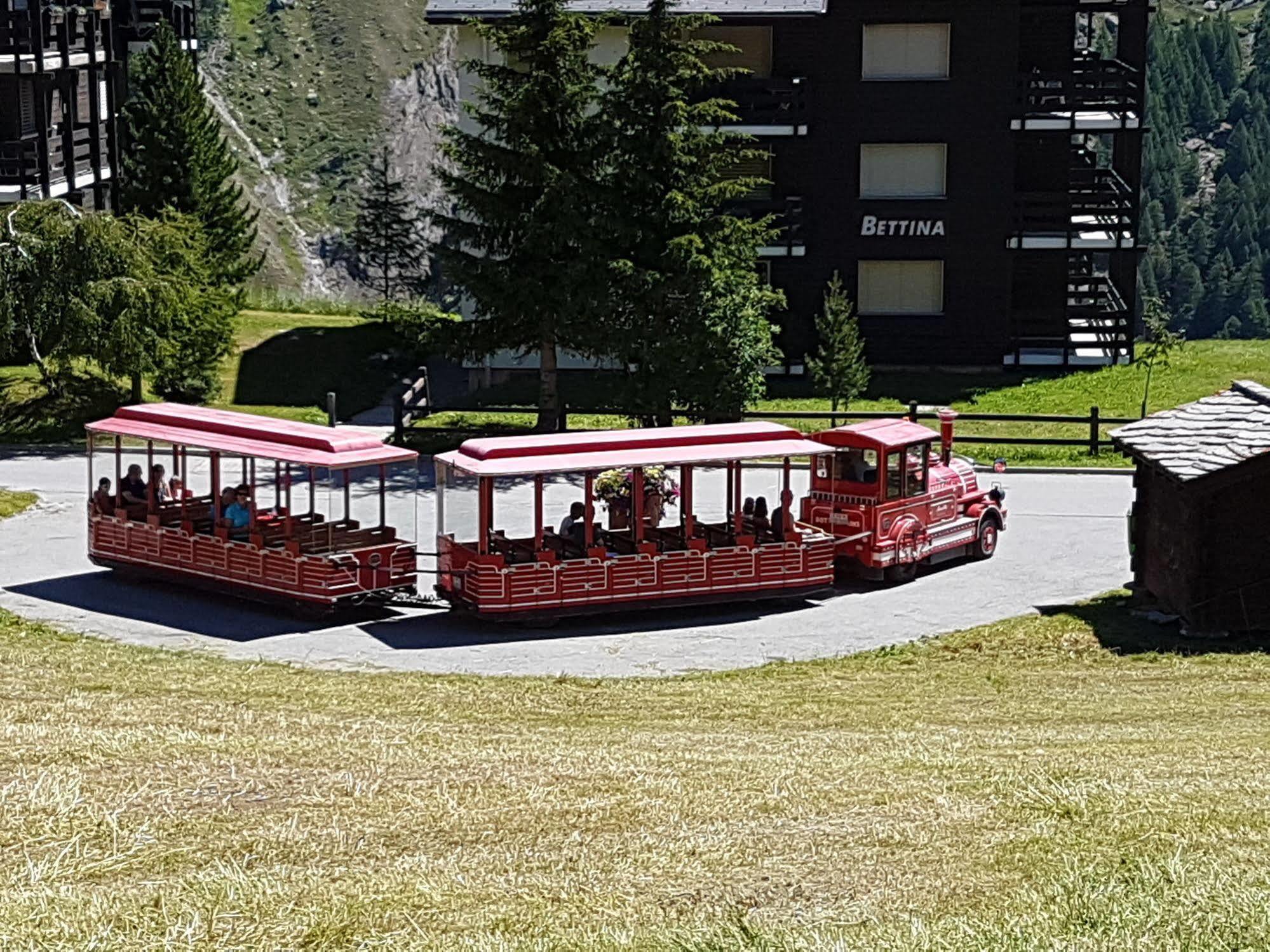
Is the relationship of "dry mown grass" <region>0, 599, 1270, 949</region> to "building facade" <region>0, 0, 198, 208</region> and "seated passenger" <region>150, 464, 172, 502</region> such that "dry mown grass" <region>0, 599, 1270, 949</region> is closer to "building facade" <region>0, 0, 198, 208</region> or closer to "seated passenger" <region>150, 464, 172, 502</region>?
"seated passenger" <region>150, 464, 172, 502</region>

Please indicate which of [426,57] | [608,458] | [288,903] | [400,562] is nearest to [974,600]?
[608,458]

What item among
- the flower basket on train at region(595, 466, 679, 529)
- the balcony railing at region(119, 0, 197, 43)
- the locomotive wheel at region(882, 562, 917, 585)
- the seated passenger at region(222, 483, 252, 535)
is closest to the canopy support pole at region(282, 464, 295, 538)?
the seated passenger at region(222, 483, 252, 535)

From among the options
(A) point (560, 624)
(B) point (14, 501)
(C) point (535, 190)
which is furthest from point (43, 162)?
(A) point (560, 624)

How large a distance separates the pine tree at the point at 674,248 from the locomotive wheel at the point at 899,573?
891 centimetres

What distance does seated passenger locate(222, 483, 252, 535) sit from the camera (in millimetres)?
27078

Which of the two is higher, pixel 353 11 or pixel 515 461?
pixel 353 11

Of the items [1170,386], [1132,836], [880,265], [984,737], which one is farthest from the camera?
[880,265]

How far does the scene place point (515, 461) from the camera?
2528 centimetres

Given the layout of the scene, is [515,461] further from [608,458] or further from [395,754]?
[395,754]

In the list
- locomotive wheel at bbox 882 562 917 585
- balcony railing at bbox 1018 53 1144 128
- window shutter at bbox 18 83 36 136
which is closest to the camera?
locomotive wheel at bbox 882 562 917 585

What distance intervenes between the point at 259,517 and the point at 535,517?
14.3 feet

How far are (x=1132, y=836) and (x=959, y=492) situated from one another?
18.4m

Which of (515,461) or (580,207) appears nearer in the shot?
(515,461)

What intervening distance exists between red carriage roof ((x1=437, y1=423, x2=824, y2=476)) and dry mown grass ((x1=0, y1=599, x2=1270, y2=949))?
5138 mm
